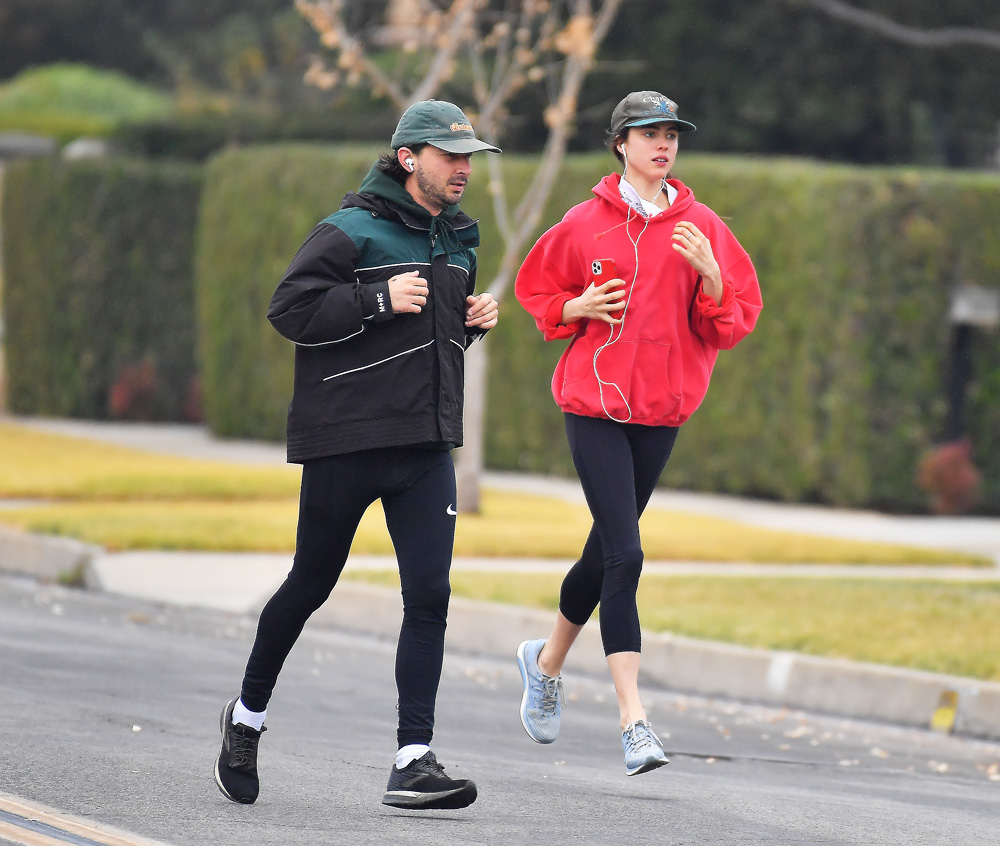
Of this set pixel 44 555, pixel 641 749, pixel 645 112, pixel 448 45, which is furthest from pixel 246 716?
pixel 448 45

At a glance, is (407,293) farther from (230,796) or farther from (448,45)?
(448,45)

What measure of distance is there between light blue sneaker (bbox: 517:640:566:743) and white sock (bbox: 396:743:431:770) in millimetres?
998

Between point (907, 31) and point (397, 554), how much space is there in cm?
1961

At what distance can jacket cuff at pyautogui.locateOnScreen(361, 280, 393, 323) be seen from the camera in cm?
492

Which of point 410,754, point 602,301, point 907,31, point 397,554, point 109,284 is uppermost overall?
point 907,31

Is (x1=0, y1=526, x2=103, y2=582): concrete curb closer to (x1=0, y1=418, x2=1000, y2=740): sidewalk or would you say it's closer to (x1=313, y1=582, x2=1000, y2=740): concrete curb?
(x1=0, y1=418, x2=1000, y2=740): sidewalk

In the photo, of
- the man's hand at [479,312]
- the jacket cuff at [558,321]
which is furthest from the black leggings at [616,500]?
the man's hand at [479,312]

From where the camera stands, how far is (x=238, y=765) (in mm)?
5047

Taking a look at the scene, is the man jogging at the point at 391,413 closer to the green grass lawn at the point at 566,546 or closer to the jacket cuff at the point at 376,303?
the jacket cuff at the point at 376,303

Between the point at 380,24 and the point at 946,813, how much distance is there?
26046 millimetres

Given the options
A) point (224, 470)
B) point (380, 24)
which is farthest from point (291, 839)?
point (380, 24)

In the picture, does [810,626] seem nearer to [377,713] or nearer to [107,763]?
[377,713]

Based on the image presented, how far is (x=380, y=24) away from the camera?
3042cm

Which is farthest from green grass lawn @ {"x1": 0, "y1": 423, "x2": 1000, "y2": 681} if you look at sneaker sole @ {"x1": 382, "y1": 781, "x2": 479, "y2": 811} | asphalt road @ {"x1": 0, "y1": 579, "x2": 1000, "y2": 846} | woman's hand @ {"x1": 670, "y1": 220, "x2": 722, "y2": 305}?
sneaker sole @ {"x1": 382, "y1": 781, "x2": 479, "y2": 811}
